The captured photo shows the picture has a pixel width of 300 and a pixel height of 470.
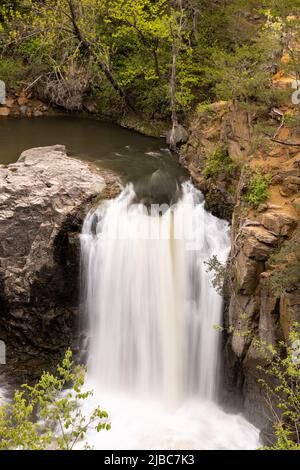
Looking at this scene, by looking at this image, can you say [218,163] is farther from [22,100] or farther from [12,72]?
[12,72]

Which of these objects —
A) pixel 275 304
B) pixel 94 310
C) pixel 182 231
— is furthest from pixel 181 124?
pixel 275 304

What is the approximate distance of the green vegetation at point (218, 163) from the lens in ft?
46.0

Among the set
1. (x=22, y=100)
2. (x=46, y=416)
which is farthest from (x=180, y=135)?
(x=46, y=416)

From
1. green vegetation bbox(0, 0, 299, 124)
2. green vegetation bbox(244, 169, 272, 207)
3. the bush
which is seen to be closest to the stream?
green vegetation bbox(244, 169, 272, 207)

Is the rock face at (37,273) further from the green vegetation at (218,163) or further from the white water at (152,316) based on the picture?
the green vegetation at (218,163)

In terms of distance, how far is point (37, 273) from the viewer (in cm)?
1270

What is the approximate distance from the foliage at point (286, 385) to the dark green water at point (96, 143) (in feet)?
24.7

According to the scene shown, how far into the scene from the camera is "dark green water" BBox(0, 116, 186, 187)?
16.6 meters

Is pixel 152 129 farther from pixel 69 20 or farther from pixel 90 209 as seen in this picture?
pixel 90 209

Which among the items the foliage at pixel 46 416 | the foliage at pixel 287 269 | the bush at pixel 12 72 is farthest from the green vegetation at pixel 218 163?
the bush at pixel 12 72

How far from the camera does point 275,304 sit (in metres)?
10.0

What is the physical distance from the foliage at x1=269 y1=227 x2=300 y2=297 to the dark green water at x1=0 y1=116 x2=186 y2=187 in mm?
6676

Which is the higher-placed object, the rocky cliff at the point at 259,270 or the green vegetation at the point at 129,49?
the green vegetation at the point at 129,49

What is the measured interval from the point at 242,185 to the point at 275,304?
3091 millimetres
